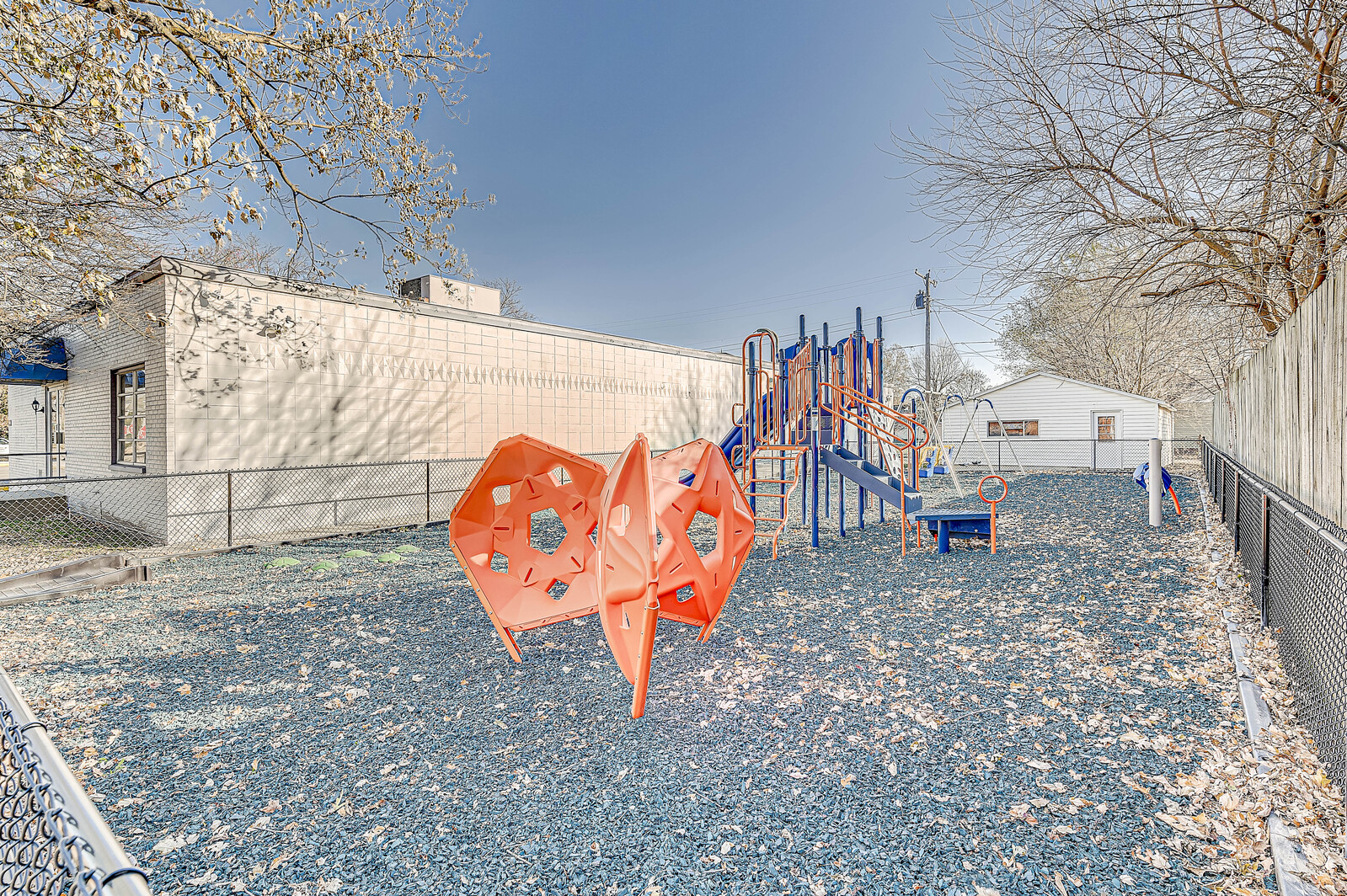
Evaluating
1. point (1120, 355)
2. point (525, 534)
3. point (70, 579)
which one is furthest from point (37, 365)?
point (1120, 355)

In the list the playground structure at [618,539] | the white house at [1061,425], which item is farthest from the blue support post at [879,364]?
the white house at [1061,425]

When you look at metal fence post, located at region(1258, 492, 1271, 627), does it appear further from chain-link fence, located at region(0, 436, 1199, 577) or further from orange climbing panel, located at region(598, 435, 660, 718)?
chain-link fence, located at region(0, 436, 1199, 577)

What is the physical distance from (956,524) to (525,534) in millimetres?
6192

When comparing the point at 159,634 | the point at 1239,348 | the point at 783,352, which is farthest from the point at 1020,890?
the point at 1239,348

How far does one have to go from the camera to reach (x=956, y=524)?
341 inches

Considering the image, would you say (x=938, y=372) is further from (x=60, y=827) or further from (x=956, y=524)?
(x=60, y=827)

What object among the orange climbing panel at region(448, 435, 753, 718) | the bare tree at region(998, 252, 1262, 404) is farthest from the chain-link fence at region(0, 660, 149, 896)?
the bare tree at region(998, 252, 1262, 404)

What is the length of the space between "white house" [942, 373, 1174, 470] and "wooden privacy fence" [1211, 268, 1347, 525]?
17.1 m

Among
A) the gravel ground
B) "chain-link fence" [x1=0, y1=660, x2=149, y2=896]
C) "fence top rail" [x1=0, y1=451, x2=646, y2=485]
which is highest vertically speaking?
"fence top rail" [x1=0, y1=451, x2=646, y2=485]

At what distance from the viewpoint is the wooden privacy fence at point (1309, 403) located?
3.97 m

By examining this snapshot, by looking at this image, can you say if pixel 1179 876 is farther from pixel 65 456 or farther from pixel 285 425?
pixel 65 456

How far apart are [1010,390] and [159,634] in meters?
28.5

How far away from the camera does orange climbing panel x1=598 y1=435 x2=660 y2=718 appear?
13.4 feet

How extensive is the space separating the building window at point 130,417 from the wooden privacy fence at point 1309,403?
14274 mm
